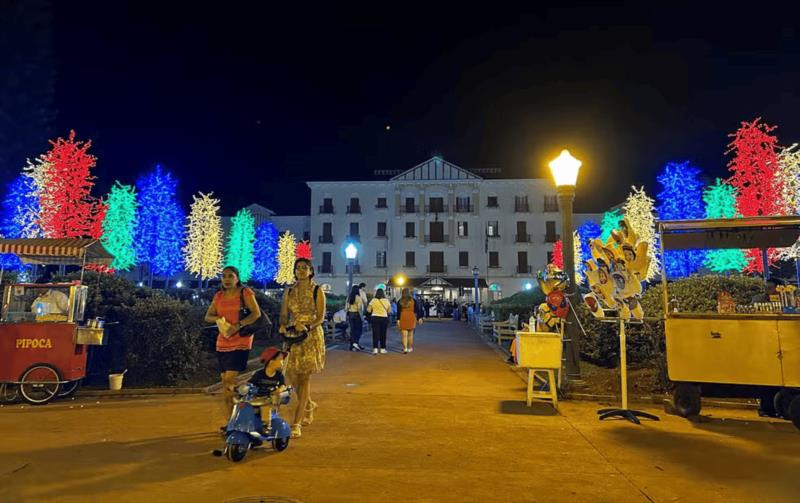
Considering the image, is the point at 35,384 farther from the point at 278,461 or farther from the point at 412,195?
the point at 412,195

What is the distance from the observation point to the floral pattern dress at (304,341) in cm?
564

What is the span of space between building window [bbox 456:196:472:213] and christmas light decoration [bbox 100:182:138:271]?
29.9 meters

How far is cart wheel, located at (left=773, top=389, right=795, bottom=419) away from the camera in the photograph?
6.20m

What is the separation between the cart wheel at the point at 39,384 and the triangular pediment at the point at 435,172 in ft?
146

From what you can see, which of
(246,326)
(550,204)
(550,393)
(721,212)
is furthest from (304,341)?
(550,204)

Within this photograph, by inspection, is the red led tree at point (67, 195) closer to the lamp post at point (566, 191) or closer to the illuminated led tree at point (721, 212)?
the lamp post at point (566, 191)

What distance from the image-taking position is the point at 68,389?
778 cm

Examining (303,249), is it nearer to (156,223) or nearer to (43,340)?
(156,223)

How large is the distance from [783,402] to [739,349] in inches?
34.4

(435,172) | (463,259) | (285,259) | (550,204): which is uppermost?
(435,172)

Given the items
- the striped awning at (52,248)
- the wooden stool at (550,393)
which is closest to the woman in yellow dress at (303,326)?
the wooden stool at (550,393)

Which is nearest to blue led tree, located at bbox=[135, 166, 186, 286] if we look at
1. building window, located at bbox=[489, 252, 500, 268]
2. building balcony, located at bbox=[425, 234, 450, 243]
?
building balcony, located at bbox=[425, 234, 450, 243]

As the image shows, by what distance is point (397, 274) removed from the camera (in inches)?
1977

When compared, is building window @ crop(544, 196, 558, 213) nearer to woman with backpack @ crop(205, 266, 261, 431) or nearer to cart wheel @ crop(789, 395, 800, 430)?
cart wheel @ crop(789, 395, 800, 430)
